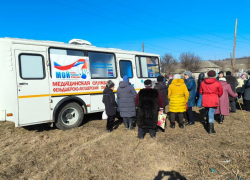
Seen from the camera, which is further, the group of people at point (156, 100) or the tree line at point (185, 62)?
the tree line at point (185, 62)

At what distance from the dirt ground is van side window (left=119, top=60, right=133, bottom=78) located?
2451mm

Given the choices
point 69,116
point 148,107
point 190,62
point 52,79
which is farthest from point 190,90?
point 190,62

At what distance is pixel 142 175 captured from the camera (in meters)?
3.39

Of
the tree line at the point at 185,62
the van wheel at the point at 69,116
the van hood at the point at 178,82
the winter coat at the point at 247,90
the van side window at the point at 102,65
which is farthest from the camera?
the tree line at the point at 185,62

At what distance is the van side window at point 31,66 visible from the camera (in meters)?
5.29

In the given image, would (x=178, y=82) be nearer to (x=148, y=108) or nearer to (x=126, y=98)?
(x=148, y=108)

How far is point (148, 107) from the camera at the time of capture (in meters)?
4.97

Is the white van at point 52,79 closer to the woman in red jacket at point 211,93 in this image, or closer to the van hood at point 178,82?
the van hood at point 178,82

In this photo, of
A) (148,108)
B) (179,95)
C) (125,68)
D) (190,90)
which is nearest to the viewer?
(148,108)

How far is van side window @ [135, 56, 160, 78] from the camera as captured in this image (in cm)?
827

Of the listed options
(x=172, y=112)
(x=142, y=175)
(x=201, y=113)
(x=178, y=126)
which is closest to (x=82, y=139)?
(x=142, y=175)

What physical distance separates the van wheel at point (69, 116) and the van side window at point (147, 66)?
3.11 metres

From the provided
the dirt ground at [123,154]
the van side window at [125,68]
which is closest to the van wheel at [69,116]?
the dirt ground at [123,154]

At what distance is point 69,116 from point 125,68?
2.92 metres
